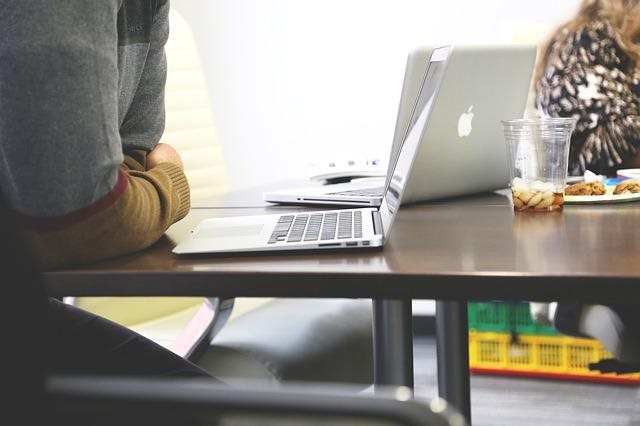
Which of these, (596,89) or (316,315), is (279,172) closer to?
(596,89)

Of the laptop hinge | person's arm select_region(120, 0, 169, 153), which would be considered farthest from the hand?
the laptop hinge

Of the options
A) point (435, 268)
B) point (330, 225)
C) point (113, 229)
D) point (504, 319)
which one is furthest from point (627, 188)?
point (504, 319)

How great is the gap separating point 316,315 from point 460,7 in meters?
1.59

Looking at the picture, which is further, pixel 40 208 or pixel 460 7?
pixel 460 7

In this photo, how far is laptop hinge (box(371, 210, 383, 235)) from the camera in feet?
3.07

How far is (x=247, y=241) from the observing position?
0.92 meters

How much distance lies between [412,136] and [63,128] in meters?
0.37

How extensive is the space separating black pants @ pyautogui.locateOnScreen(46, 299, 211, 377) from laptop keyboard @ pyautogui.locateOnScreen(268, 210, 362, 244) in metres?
0.19

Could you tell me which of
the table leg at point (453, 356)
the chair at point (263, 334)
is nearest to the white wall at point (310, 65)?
the chair at point (263, 334)

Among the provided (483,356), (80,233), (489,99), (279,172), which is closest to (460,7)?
(279,172)

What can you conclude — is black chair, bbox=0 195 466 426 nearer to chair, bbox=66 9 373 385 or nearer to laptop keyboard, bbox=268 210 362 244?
laptop keyboard, bbox=268 210 362 244

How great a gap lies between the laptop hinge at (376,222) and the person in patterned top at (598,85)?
0.91 m

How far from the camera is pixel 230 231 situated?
1.02 m

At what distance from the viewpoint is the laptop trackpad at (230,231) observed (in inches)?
38.6
